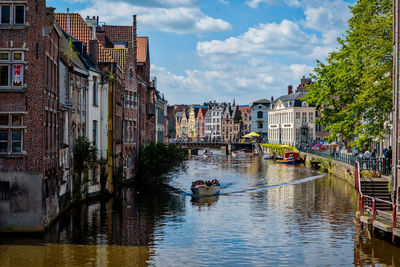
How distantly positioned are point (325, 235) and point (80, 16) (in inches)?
1187

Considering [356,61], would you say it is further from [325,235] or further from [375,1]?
[325,235]

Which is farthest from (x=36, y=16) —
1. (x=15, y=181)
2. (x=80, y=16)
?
(x=80, y=16)

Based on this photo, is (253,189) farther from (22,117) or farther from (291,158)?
(291,158)

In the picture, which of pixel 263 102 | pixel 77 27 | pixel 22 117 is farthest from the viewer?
pixel 263 102

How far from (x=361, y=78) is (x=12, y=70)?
83.0ft

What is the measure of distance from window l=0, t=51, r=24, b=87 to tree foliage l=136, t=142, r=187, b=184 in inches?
1035

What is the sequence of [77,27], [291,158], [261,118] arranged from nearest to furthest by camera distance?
[77,27] → [291,158] → [261,118]

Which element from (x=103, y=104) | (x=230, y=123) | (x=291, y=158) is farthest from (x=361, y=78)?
(x=230, y=123)

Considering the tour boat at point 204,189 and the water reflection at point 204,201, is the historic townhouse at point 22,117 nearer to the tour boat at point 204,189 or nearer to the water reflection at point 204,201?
the water reflection at point 204,201

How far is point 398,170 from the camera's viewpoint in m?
28.5

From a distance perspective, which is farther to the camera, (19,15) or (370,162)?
(370,162)

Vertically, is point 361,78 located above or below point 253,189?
above

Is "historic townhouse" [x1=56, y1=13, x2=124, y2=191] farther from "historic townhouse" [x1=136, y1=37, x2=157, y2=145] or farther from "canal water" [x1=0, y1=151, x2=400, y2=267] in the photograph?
"historic townhouse" [x1=136, y1=37, x2=157, y2=145]

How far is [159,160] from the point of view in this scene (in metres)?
52.4
